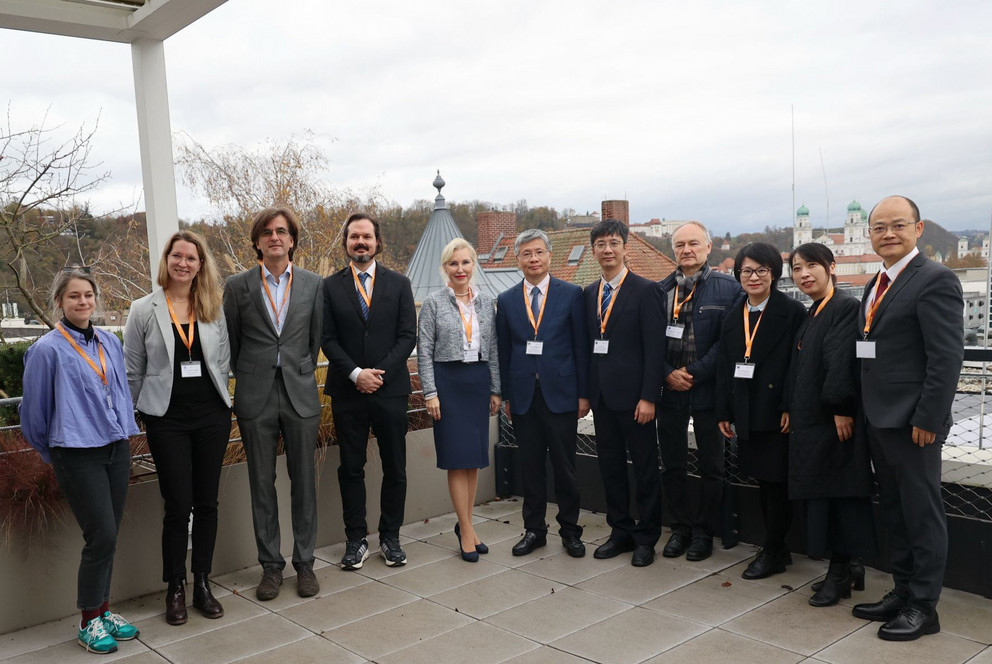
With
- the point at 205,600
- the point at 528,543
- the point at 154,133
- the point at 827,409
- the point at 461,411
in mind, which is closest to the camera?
the point at 827,409

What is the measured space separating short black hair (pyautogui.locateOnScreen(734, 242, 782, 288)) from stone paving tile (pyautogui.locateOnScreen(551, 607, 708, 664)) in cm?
172

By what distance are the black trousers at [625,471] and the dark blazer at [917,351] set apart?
127cm

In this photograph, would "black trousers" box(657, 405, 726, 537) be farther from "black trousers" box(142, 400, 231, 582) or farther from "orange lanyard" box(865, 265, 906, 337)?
"black trousers" box(142, 400, 231, 582)

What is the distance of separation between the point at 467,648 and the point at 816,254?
2348 mm

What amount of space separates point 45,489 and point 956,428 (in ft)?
14.5

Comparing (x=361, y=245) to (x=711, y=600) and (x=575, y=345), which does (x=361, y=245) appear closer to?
(x=575, y=345)

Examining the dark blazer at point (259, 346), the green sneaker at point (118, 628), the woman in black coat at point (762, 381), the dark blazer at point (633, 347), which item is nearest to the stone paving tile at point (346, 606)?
the green sneaker at point (118, 628)

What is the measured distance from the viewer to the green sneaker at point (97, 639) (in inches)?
132

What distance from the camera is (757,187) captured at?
106ft

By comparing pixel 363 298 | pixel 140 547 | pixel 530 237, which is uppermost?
pixel 530 237

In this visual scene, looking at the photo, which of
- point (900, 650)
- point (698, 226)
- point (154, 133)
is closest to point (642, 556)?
point (900, 650)

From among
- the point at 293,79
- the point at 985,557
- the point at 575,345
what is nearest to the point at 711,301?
the point at 575,345

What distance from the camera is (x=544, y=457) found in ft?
15.1

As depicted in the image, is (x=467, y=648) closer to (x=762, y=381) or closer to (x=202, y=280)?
(x=762, y=381)
